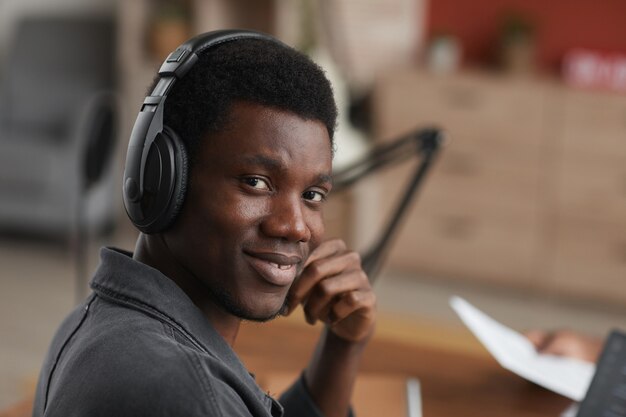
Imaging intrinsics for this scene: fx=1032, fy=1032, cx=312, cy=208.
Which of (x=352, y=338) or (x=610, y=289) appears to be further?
(x=610, y=289)

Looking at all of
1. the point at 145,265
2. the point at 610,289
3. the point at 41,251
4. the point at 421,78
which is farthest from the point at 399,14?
the point at 145,265

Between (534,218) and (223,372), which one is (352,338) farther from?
(534,218)

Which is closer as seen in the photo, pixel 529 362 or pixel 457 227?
pixel 529 362

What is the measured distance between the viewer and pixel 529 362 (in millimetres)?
1375

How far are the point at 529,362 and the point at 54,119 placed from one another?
13.2 feet

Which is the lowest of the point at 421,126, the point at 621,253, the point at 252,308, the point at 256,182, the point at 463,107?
the point at 621,253

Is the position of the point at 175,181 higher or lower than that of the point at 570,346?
higher

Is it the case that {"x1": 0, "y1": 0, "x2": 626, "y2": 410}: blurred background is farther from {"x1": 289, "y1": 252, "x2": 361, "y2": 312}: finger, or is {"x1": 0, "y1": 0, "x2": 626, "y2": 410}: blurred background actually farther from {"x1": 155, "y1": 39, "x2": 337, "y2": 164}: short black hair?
{"x1": 155, "y1": 39, "x2": 337, "y2": 164}: short black hair

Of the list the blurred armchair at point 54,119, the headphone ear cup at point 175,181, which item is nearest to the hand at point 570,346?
the headphone ear cup at point 175,181

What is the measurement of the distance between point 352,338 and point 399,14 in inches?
153

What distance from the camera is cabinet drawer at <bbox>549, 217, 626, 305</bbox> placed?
168 inches

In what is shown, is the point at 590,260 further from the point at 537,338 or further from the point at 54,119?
the point at 537,338

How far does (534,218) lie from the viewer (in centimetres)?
441

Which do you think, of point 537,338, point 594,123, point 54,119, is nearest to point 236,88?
point 537,338
